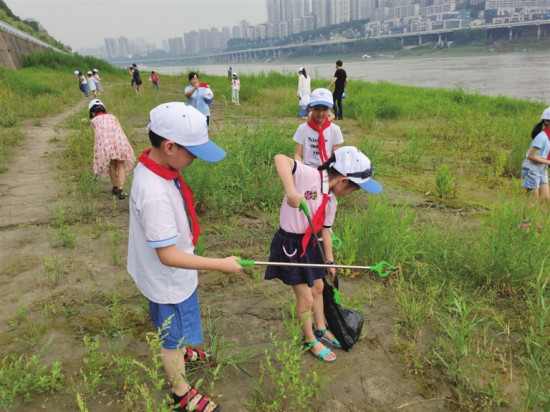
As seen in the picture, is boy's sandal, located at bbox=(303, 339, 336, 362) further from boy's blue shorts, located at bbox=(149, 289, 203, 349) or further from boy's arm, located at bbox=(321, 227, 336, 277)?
boy's blue shorts, located at bbox=(149, 289, 203, 349)

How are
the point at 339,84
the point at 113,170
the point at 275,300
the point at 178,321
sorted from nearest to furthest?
the point at 178,321, the point at 275,300, the point at 113,170, the point at 339,84

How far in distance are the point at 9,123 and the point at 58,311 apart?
783 centimetres

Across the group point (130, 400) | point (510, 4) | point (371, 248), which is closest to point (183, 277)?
point (130, 400)

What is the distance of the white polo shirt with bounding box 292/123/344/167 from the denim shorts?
2.14 meters

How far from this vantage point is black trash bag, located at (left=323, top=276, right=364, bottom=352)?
221 cm

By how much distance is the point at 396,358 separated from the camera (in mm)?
2242

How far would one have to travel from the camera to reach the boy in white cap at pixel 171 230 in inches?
56.9

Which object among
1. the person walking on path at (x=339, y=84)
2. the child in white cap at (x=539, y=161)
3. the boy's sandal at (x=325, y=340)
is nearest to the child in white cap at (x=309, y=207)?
the boy's sandal at (x=325, y=340)

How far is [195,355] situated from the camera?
6.94 feet

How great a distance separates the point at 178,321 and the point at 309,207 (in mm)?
902

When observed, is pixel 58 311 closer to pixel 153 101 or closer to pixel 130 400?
pixel 130 400

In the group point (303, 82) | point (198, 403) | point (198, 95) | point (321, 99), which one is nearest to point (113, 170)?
point (198, 95)

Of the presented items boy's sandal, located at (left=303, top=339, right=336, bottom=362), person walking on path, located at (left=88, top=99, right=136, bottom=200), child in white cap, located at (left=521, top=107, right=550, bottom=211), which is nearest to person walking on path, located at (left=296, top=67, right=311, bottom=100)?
person walking on path, located at (left=88, top=99, right=136, bottom=200)

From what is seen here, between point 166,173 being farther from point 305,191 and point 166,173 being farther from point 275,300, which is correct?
point 275,300
